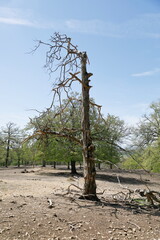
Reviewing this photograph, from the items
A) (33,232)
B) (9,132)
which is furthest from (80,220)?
(9,132)

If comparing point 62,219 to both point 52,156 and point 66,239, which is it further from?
point 52,156

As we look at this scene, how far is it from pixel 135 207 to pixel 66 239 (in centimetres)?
302

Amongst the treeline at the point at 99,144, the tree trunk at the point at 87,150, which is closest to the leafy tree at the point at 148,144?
the treeline at the point at 99,144

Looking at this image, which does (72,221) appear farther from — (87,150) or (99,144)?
(99,144)

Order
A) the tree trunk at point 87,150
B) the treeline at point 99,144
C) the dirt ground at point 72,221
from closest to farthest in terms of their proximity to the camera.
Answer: the dirt ground at point 72,221
the tree trunk at point 87,150
the treeline at point 99,144

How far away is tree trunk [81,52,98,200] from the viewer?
6.24m

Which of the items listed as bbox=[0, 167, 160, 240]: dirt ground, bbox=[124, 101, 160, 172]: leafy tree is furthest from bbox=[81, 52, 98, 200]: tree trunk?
bbox=[124, 101, 160, 172]: leafy tree

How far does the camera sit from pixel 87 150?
6281 mm

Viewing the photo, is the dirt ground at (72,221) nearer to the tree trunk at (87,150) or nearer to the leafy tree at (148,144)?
the tree trunk at (87,150)

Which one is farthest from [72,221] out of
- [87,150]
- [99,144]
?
[99,144]

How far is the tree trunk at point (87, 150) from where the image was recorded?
246 inches

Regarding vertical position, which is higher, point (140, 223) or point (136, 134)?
point (136, 134)

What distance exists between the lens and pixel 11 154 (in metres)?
42.7

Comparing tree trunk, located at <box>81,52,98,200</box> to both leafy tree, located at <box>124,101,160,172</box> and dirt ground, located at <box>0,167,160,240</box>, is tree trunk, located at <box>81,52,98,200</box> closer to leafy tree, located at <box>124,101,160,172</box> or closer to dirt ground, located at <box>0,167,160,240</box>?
dirt ground, located at <box>0,167,160,240</box>
